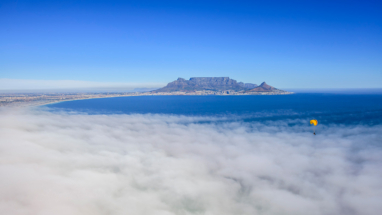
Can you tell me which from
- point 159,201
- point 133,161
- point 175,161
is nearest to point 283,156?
point 175,161

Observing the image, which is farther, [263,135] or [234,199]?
[263,135]

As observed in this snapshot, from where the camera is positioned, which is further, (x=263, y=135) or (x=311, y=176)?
(x=263, y=135)

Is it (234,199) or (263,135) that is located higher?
(263,135)

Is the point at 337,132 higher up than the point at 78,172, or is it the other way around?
the point at 337,132

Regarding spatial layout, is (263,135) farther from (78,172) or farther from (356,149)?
(78,172)

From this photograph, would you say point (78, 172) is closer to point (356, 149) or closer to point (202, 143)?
point (202, 143)

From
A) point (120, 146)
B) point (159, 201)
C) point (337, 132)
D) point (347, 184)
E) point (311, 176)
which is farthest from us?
point (337, 132)

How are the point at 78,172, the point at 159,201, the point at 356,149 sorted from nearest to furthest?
the point at 159,201
the point at 78,172
the point at 356,149

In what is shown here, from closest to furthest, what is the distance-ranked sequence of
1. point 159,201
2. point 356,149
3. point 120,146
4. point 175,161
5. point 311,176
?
point 159,201 → point 311,176 → point 175,161 → point 356,149 → point 120,146

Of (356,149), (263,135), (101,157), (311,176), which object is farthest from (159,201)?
(356,149)
